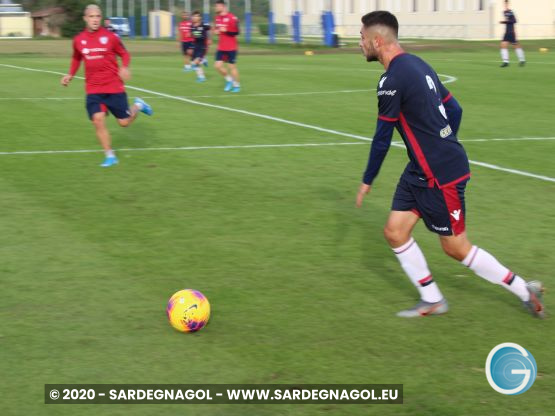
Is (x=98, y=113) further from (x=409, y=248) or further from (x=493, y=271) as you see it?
(x=493, y=271)

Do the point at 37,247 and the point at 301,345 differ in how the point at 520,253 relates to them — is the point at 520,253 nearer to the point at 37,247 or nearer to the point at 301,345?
the point at 301,345

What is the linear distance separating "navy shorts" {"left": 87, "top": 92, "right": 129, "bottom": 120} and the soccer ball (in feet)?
20.2

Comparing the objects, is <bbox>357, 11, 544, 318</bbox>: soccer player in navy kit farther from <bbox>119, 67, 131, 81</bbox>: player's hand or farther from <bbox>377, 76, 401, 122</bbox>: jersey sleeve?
<bbox>119, 67, 131, 81</bbox>: player's hand

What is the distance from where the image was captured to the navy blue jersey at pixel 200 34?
2640 centimetres

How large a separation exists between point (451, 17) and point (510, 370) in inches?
2564

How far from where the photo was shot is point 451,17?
→ 67.6 m

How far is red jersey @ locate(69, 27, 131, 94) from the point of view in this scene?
11.7m

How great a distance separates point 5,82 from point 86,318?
18.8m

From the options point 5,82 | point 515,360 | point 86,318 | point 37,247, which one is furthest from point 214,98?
point 515,360

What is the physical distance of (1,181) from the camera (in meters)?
11.1

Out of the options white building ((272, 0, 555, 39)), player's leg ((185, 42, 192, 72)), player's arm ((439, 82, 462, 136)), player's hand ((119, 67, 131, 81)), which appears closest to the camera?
player's arm ((439, 82, 462, 136))

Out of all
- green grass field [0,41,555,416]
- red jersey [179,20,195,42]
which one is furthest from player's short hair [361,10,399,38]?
red jersey [179,20,195,42]

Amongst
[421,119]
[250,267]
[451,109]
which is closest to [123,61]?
[250,267]

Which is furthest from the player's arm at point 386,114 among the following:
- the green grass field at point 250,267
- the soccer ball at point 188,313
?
the soccer ball at point 188,313
